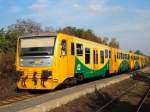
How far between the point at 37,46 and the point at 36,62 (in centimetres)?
87

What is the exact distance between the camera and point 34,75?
16.8 m

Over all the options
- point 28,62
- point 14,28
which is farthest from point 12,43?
point 28,62

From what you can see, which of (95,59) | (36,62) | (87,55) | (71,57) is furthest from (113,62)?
(36,62)

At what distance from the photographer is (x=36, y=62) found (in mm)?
16969

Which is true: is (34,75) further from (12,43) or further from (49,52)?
(12,43)

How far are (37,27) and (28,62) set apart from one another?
1240 inches

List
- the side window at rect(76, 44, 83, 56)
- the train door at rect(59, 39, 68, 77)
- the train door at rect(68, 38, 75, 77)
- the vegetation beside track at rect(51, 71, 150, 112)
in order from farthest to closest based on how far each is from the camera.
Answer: the side window at rect(76, 44, 83, 56) → the train door at rect(68, 38, 75, 77) → the train door at rect(59, 39, 68, 77) → the vegetation beside track at rect(51, 71, 150, 112)

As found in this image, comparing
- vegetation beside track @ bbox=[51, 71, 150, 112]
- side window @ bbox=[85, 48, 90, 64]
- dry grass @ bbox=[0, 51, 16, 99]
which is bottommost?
vegetation beside track @ bbox=[51, 71, 150, 112]

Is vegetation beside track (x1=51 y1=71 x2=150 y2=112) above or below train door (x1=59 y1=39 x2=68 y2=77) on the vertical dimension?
below

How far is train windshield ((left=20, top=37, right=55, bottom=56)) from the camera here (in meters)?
17.0

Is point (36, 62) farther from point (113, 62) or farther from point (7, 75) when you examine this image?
point (113, 62)

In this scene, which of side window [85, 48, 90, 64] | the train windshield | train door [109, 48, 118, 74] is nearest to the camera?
the train windshield

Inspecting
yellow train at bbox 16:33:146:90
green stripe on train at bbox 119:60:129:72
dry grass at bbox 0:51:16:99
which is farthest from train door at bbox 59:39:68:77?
green stripe on train at bbox 119:60:129:72

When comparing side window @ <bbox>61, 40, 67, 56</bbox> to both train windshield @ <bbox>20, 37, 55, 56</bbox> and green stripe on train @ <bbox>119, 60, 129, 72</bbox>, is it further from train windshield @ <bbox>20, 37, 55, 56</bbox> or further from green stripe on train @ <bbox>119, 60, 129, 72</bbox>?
green stripe on train @ <bbox>119, 60, 129, 72</bbox>
